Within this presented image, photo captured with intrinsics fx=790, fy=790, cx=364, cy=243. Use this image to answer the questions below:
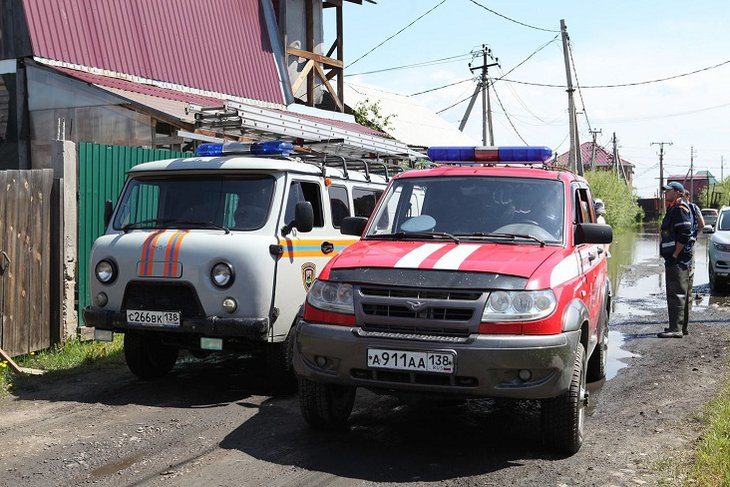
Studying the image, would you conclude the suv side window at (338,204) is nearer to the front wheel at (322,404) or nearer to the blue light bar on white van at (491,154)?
the blue light bar on white van at (491,154)

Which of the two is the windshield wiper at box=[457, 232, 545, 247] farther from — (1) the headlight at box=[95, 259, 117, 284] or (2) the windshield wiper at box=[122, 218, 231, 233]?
(1) the headlight at box=[95, 259, 117, 284]

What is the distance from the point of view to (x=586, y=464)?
5.02 m

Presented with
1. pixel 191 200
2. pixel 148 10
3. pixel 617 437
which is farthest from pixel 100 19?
pixel 617 437

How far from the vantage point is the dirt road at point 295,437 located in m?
4.82

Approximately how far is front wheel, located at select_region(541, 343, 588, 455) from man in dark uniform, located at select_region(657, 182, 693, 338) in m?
5.56

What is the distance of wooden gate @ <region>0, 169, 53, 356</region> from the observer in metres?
8.03

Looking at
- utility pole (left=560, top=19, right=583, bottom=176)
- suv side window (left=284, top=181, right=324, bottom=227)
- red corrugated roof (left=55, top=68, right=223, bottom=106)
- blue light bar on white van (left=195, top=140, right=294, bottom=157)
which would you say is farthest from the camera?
utility pole (left=560, top=19, right=583, bottom=176)

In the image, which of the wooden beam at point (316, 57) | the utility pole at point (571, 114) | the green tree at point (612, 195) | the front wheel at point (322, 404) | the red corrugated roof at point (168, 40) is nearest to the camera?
the front wheel at point (322, 404)

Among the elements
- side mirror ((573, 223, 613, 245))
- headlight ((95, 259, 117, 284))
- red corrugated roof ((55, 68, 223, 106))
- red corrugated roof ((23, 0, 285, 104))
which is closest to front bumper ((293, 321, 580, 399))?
side mirror ((573, 223, 613, 245))

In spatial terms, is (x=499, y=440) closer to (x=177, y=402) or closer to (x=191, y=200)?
(x=177, y=402)

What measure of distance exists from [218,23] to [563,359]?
15003 mm

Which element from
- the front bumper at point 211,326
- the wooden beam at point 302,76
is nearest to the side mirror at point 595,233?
the front bumper at point 211,326

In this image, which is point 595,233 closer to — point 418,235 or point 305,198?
point 418,235

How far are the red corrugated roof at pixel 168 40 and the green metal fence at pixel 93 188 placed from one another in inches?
199
